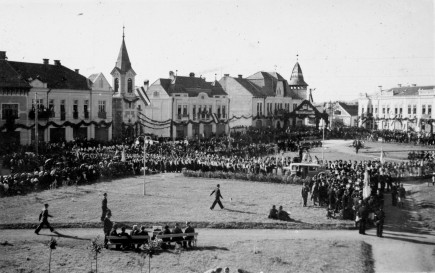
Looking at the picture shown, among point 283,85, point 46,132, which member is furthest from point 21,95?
point 283,85

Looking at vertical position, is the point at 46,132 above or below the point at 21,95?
below

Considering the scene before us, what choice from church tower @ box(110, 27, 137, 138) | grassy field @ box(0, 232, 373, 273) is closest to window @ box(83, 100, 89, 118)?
church tower @ box(110, 27, 137, 138)

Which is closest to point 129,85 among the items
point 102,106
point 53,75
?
point 102,106

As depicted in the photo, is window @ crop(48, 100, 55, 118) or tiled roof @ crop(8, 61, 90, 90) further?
tiled roof @ crop(8, 61, 90, 90)

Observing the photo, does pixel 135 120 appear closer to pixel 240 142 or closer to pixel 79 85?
pixel 79 85

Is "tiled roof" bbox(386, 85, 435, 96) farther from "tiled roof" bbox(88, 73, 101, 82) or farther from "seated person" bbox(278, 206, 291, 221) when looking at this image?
"seated person" bbox(278, 206, 291, 221)

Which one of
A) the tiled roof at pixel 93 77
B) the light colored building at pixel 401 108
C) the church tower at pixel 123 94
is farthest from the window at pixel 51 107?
the light colored building at pixel 401 108
